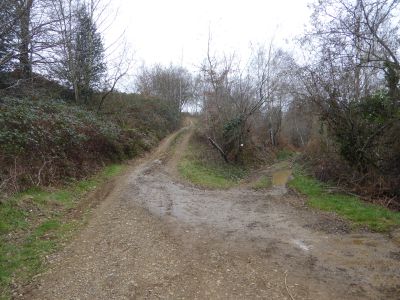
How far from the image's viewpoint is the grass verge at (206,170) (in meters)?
17.0

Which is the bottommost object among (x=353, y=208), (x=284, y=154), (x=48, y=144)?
(x=353, y=208)

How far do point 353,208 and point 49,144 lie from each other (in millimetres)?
11698

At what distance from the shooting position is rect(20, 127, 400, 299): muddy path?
5.41m

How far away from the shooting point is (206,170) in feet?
66.0

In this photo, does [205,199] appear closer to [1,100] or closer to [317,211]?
[317,211]

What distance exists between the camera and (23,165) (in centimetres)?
1119

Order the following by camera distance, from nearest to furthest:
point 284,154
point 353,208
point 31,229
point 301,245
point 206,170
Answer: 1. point 301,245
2. point 31,229
3. point 353,208
4. point 206,170
5. point 284,154

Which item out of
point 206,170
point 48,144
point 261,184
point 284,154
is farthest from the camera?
point 284,154

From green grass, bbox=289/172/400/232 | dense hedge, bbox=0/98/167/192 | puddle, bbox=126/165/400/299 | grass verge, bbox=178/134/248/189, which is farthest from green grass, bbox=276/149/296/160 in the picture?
puddle, bbox=126/165/400/299

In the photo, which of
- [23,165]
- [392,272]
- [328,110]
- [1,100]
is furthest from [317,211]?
[1,100]

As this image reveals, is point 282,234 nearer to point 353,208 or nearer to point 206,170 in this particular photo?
point 353,208

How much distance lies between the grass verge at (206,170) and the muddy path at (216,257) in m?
5.58

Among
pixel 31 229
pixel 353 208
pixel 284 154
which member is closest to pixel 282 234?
pixel 353 208

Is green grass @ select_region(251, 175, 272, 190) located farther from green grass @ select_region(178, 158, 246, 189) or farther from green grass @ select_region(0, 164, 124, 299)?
green grass @ select_region(0, 164, 124, 299)
